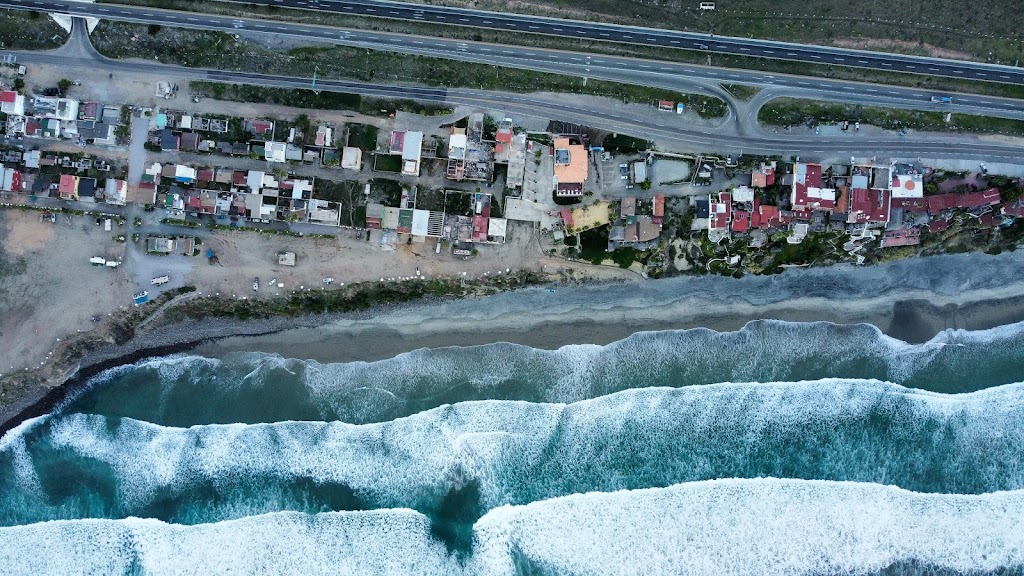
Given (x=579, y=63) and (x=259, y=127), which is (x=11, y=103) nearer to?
(x=259, y=127)

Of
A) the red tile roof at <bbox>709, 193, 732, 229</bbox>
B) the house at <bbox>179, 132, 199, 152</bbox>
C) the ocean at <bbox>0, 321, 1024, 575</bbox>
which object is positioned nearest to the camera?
the ocean at <bbox>0, 321, 1024, 575</bbox>

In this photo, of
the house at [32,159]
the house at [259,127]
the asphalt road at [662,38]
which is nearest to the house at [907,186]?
the asphalt road at [662,38]

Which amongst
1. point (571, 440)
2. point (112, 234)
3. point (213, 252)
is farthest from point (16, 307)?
point (571, 440)

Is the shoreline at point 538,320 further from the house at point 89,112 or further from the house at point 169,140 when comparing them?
the house at point 89,112

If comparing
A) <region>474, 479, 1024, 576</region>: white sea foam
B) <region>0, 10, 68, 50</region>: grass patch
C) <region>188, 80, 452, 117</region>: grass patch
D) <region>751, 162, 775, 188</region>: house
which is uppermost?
<region>0, 10, 68, 50</region>: grass patch

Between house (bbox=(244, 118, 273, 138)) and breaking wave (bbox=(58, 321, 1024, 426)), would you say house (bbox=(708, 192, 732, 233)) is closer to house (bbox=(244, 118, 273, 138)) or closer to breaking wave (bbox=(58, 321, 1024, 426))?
breaking wave (bbox=(58, 321, 1024, 426))

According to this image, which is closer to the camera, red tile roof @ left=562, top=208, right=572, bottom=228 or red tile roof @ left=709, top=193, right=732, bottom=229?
red tile roof @ left=562, top=208, right=572, bottom=228

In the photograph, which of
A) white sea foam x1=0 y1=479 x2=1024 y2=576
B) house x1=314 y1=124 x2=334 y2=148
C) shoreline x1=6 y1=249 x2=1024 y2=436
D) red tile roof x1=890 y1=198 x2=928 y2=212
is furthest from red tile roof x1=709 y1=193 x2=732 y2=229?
house x1=314 y1=124 x2=334 y2=148
